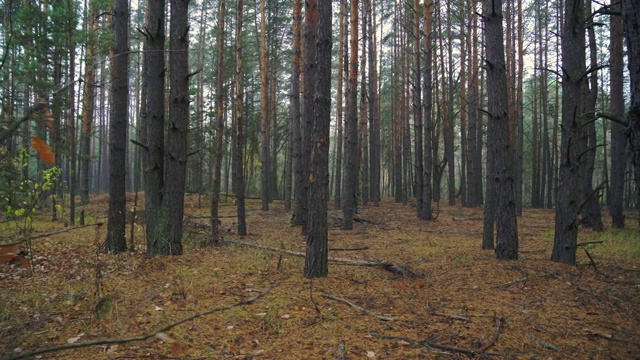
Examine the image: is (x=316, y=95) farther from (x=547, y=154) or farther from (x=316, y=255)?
(x=547, y=154)

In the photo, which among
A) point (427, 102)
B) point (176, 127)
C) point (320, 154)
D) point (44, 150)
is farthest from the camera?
point (427, 102)

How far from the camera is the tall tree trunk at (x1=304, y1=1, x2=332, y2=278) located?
17.4 feet

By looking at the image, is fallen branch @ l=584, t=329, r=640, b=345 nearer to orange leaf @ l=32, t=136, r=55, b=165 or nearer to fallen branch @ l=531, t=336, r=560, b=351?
fallen branch @ l=531, t=336, r=560, b=351

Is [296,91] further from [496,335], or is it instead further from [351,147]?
[496,335]

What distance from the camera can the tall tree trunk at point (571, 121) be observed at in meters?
5.75

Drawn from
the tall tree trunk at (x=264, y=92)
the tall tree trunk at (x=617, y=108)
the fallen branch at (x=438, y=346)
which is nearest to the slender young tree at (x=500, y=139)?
the fallen branch at (x=438, y=346)

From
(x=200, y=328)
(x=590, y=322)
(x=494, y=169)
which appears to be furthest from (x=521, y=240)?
(x=200, y=328)

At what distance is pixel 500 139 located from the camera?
6664mm

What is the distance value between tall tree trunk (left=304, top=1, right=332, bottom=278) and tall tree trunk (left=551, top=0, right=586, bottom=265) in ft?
12.4

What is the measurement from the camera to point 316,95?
5.35 metres

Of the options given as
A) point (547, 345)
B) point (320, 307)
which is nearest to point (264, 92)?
point (320, 307)

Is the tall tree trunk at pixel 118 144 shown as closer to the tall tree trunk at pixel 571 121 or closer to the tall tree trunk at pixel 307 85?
the tall tree trunk at pixel 307 85

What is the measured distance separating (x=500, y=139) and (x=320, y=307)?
460 centimetres

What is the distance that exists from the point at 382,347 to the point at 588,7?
14.8 meters
